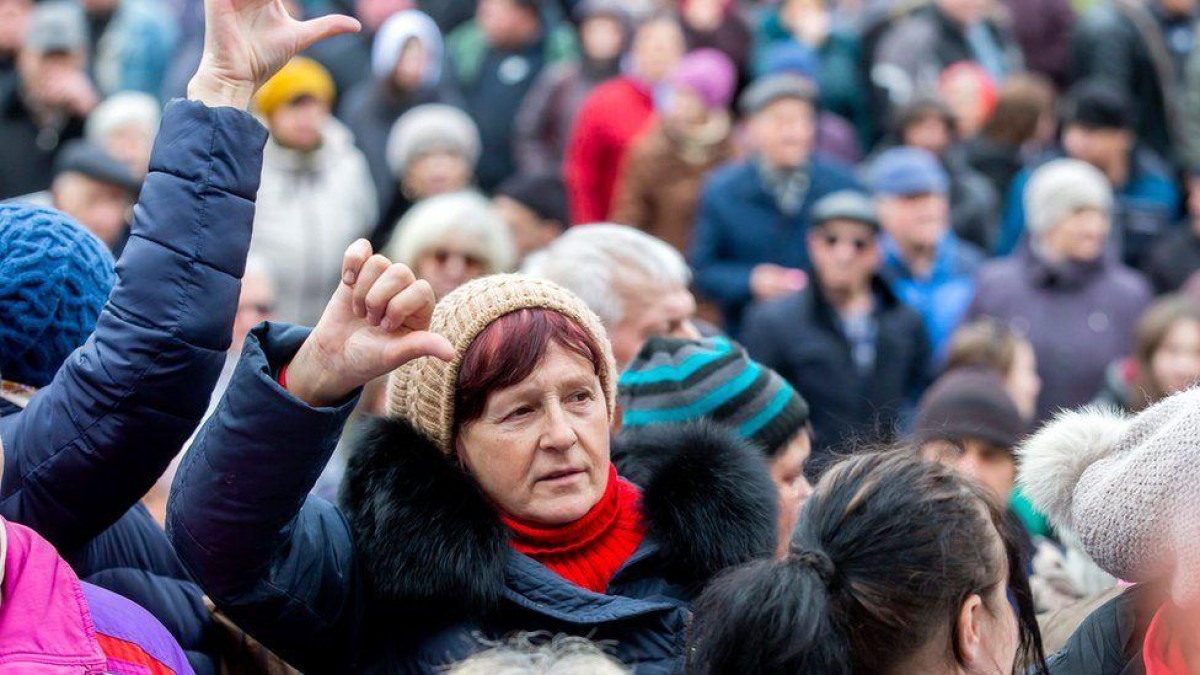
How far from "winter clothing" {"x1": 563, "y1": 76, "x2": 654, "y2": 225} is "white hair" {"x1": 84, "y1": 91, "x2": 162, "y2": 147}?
2.25m

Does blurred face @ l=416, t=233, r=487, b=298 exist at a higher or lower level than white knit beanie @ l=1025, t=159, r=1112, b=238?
higher

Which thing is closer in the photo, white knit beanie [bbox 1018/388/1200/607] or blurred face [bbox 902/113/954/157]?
white knit beanie [bbox 1018/388/1200/607]

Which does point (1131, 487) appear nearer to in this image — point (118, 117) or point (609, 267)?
point (609, 267)

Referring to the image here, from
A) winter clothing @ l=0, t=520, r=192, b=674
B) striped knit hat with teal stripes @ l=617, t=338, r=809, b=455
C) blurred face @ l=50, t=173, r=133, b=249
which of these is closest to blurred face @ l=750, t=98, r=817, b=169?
blurred face @ l=50, t=173, r=133, b=249

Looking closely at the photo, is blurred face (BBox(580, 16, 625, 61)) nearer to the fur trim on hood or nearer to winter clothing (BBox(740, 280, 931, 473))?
winter clothing (BBox(740, 280, 931, 473))

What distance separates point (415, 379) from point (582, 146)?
22.9 feet

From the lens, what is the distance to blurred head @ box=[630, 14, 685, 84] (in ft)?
34.9

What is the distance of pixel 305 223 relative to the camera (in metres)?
8.73

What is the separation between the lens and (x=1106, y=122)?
9.85 metres

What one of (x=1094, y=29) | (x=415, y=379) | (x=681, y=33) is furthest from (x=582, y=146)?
(x=415, y=379)

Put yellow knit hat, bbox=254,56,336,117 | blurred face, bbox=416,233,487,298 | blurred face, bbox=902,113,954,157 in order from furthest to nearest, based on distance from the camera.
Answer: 1. blurred face, bbox=902,113,954,157
2. yellow knit hat, bbox=254,56,336,117
3. blurred face, bbox=416,233,487,298

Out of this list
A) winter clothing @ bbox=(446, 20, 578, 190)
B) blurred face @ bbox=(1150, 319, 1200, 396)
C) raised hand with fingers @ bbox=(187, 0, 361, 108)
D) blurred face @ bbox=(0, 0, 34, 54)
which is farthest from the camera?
winter clothing @ bbox=(446, 20, 578, 190)

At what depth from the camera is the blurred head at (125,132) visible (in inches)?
358

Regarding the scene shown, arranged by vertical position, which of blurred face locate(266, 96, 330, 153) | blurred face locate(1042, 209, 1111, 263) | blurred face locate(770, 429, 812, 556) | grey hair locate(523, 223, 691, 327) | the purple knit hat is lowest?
blurred face locate(1042, 209, 1111, 263)
